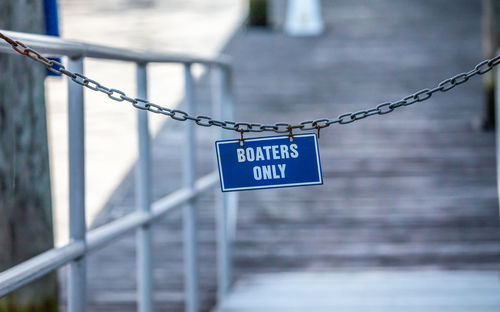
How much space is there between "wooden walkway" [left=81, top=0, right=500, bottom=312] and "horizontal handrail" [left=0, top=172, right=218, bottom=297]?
114 cm

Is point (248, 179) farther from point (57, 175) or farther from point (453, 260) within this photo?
point (57, 175)

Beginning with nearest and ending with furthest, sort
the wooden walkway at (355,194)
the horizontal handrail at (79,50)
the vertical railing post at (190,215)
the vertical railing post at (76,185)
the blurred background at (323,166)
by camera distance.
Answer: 1. the horizontal handrail at (79,50)
2. the vertical railing post at (76,185)
3. the blurred background at (323,166)
4. the vertical railing post at (190,215)
5. the wooden walkway at (355,194)

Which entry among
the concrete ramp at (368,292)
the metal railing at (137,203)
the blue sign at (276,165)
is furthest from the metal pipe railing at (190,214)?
the blue sign at (276,165)

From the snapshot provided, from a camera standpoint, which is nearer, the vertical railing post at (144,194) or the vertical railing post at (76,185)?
the vertical railing post at (76,185)

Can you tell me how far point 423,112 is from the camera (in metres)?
7.39

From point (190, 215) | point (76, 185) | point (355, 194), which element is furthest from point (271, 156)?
point (355, 194)

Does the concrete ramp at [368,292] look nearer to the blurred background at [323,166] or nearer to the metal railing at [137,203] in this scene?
the blurred background at [323,166]

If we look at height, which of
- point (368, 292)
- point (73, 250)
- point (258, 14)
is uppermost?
point (258, 14)

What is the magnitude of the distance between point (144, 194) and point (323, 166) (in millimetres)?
3531

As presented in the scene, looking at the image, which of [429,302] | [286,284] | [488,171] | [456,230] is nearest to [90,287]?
[286,284]

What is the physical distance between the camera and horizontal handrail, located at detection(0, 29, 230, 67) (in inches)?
66.3

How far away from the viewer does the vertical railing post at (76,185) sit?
199cm

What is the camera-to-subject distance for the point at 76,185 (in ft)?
6.61

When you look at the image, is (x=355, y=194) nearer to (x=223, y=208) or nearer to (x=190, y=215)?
(x=223, y=208)
